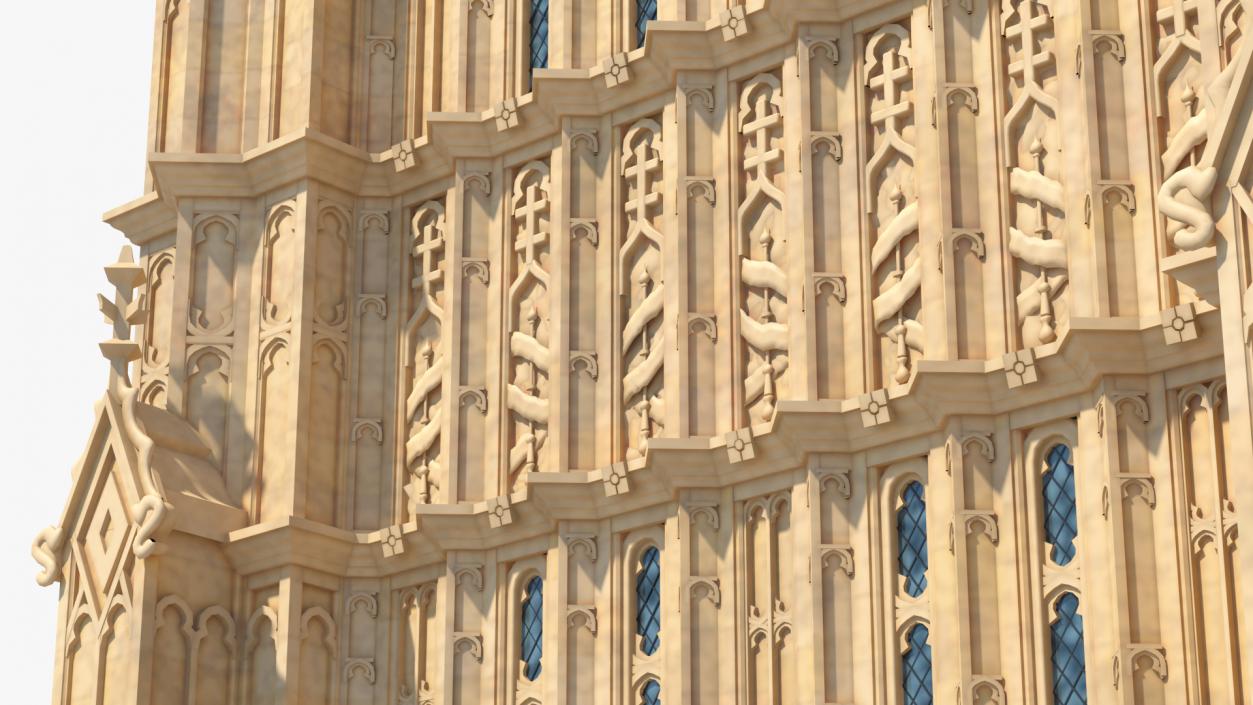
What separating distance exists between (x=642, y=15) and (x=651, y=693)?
6.31 m

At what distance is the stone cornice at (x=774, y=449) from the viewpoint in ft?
65.8

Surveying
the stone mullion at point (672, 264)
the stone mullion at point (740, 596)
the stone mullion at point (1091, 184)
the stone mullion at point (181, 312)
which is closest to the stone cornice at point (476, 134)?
the stone mullion at point (181, 312)

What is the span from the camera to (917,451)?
70.1 ft

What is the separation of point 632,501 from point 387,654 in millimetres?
2914

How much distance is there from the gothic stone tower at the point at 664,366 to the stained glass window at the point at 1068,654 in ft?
0.09

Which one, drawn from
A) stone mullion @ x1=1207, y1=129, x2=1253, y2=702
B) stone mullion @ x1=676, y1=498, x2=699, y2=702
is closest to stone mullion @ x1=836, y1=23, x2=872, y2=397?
stone mullion @ x1=676, y1=498, x2=699, y2=702

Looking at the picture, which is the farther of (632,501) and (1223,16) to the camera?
(632,501)

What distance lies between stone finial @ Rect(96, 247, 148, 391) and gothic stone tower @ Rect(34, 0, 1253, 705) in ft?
0.13

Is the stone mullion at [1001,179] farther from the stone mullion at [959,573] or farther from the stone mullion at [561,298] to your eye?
the stone mullion at [561,298]

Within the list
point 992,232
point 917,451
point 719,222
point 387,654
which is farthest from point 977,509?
point 387,654

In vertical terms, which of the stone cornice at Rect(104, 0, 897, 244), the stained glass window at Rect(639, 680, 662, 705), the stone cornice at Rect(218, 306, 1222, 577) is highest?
the stone cornice at Rect(104, 0, 897, 244)

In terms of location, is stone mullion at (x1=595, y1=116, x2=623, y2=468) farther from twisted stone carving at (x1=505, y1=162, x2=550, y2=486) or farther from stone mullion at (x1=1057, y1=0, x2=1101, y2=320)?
stone mullion at (x1=1057, y1=0, x2=1101, y2=320)

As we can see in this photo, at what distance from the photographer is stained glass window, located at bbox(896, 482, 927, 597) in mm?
21172

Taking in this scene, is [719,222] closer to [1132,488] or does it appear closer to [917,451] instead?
[917,451]
